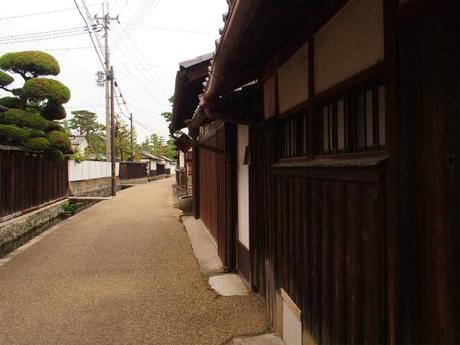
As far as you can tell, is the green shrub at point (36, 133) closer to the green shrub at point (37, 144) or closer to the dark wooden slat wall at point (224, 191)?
the green shrub at point (37, 144)

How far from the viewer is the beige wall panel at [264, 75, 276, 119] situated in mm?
5199

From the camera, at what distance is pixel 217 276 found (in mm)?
7918

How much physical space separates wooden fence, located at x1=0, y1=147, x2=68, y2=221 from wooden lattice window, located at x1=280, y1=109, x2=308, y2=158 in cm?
1236

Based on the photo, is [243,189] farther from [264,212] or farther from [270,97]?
[270,97]

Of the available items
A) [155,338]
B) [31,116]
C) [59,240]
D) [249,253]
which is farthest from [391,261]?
[31,116]

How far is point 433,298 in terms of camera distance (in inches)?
79.5

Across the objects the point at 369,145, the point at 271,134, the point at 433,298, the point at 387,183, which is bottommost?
the point at 433,298

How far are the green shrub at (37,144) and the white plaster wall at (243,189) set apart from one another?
12.5 meters

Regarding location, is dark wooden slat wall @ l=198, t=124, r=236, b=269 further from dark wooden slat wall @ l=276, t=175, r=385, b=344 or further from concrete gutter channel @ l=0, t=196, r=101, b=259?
concrete gutter channel @ l=0, t=196, r=101, b=259

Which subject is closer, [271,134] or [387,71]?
[387,71]

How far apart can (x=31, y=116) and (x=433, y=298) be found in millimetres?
17925

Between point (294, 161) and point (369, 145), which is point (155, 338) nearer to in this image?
point (294, 161)

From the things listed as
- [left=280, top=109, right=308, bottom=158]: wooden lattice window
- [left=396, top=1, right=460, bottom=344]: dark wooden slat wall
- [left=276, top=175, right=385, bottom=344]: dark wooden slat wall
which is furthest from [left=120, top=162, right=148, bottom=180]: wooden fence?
[left=396, top=1, right=460, bottom=344]: dark wooden slat wall

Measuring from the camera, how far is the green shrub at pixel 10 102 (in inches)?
682
